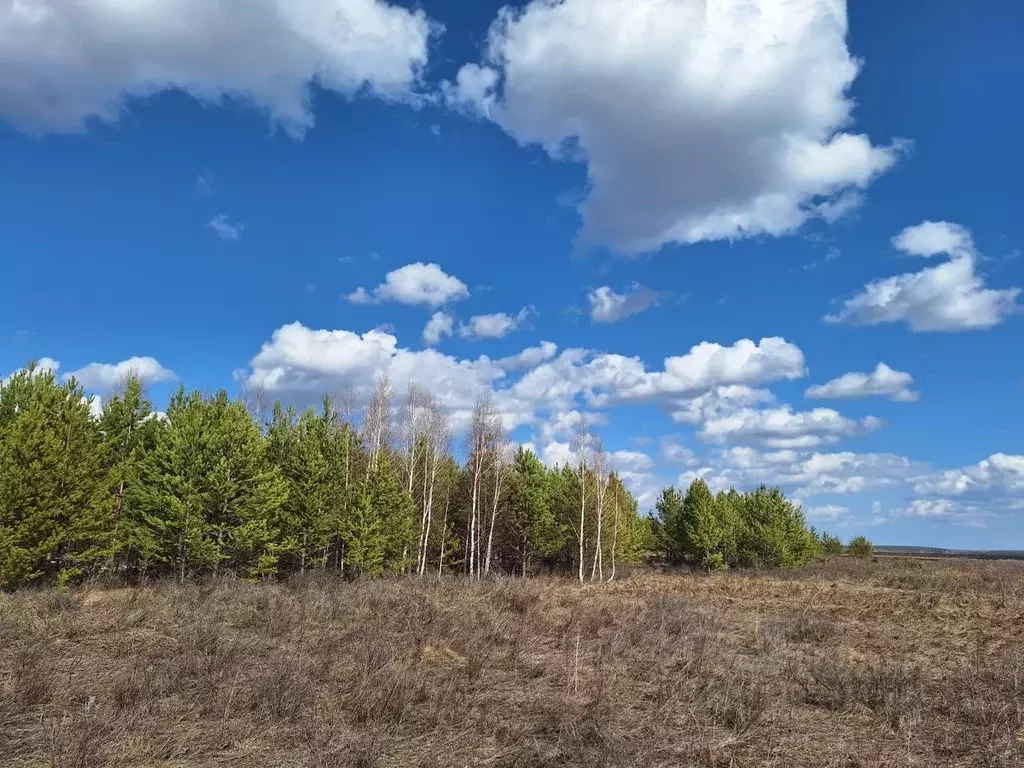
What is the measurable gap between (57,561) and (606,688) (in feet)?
75.6

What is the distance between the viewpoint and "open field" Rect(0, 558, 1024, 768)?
247 inches

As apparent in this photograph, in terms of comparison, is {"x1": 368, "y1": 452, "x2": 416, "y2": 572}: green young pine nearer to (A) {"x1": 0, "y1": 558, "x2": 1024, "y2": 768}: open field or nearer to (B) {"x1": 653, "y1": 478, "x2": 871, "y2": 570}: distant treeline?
(A) {"x1": 0, "y1": 558, "x2": 1024, "y2": 768}: open field

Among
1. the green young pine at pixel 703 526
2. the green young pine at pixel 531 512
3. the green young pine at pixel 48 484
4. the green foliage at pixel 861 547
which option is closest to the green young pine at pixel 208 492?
the green young pine at pixel 48 484

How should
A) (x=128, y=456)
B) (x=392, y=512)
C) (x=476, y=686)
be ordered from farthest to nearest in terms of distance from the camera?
(x=392, y=512), (x=128, y=456), (x=476, y=686)

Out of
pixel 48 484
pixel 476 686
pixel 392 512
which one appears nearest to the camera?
pixel 476 686

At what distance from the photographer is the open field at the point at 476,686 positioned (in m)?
6.28

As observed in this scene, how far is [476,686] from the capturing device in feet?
29.3

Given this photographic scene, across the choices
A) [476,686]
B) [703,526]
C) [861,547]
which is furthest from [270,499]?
[861,547]

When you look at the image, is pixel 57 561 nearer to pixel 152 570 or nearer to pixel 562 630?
pixel 152 570

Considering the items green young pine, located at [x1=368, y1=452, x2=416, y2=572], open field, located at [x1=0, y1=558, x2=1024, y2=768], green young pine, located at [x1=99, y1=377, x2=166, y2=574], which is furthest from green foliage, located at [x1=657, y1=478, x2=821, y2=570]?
green young pine, located at [x1=99, y1=377, x2=166, y2=574]

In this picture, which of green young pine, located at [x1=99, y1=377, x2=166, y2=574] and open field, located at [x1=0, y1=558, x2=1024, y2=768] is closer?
open field, located at [x1=0, y1=558, x2=1024, y2=768]

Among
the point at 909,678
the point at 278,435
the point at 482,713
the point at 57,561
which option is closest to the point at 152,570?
the point at 57,561

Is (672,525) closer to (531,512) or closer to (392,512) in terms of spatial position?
(531,512)

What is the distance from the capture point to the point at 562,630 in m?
13.9
